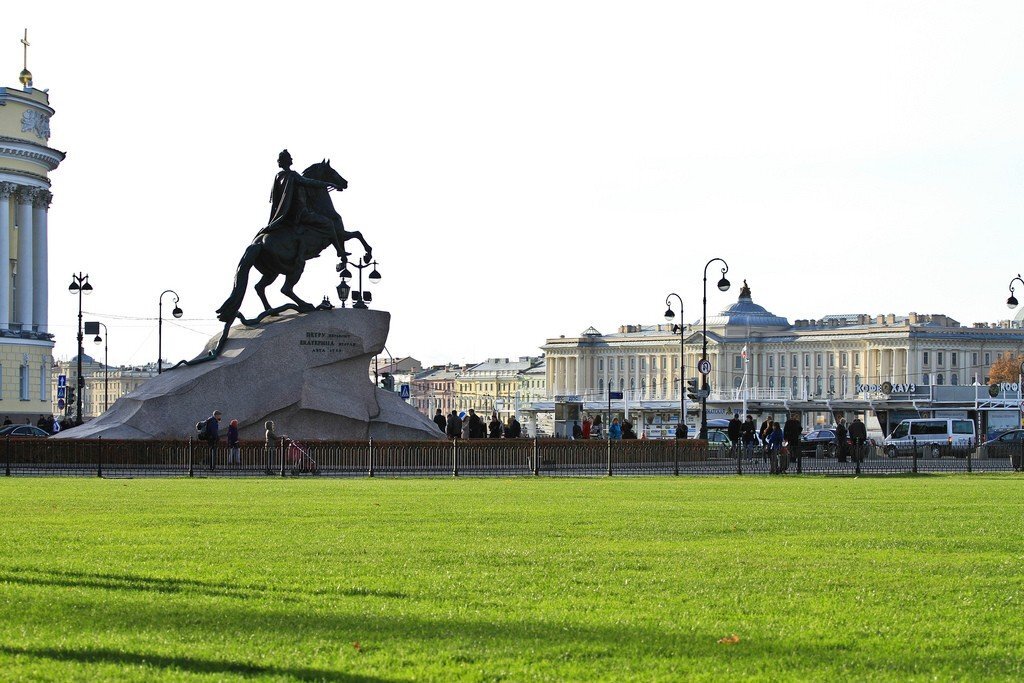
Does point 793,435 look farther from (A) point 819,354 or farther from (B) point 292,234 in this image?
(A) point 819,354

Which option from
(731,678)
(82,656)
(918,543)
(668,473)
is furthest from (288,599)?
(668,473)

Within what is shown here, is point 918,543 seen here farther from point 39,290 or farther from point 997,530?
point 39,290

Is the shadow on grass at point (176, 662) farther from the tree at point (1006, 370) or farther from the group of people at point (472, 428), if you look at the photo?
the tree at point (1006, 370)

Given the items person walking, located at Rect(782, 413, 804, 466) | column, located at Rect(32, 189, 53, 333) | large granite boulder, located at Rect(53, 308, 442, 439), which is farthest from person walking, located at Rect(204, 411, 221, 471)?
column, located at Rect(32, 189, 53, 333)

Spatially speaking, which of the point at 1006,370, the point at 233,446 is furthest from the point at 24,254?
the point at 1006,370

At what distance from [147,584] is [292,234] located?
1039 inches

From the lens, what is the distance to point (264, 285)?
1485 inches

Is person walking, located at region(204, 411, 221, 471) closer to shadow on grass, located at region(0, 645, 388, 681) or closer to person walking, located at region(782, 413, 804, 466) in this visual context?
person walking, located at region(782, 413, 804, 466)

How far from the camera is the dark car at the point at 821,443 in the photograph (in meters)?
54.9

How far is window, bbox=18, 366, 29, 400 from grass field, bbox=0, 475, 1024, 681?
62.2 metres

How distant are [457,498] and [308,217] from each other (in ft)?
51.8

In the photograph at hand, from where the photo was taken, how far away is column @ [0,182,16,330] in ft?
254

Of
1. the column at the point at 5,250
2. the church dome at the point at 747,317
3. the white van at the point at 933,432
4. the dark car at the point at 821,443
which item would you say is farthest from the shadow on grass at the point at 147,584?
the church dome at the point at 747,317

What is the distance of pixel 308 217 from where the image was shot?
3725 cm
